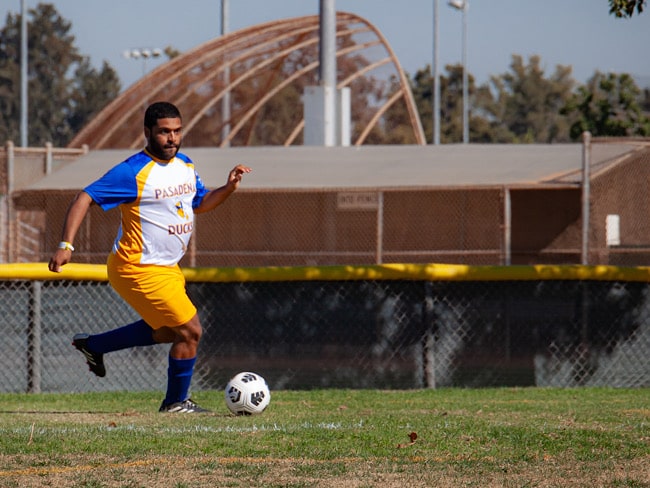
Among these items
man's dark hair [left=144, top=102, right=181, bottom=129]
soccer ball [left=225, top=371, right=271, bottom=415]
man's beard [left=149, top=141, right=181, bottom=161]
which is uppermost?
man's dark hair [left=144, top=102, right=181, bottom=129]

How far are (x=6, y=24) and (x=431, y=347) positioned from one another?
71146 millimetres

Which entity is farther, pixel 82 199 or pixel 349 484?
pixel 82 199

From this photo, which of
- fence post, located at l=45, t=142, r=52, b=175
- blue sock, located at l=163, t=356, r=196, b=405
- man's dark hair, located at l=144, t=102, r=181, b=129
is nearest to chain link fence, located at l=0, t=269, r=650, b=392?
blue sock, located at l=163, t=356, r=196, b=405

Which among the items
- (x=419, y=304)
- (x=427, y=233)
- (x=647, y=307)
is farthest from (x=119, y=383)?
(x=427, y=233)

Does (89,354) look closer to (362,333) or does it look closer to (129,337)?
(129,337)

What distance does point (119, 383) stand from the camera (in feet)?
34.2

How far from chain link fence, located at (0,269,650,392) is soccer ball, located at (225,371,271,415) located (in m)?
2.47

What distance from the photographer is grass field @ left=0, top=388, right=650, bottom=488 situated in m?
5.32

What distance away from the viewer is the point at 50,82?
3027 inches

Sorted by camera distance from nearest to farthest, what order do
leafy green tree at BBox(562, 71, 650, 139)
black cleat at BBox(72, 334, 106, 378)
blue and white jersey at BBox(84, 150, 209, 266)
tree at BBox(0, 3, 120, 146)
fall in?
blue and white jersey at BBox(84, 150, 209, 266), black cleat at BBox(72, 334, 106, 378), leafy green tree at BBox(562, 71, 650, 139), tree at BBox(0, 3, 120, 146)

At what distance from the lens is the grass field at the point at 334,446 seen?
5.32 meters

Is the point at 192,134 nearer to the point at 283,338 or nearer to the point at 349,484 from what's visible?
the point at 283,338

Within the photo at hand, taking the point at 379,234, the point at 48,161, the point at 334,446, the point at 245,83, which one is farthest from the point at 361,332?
the point at 245,83

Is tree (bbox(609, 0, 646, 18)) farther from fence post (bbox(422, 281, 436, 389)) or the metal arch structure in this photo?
the metal arch structure
